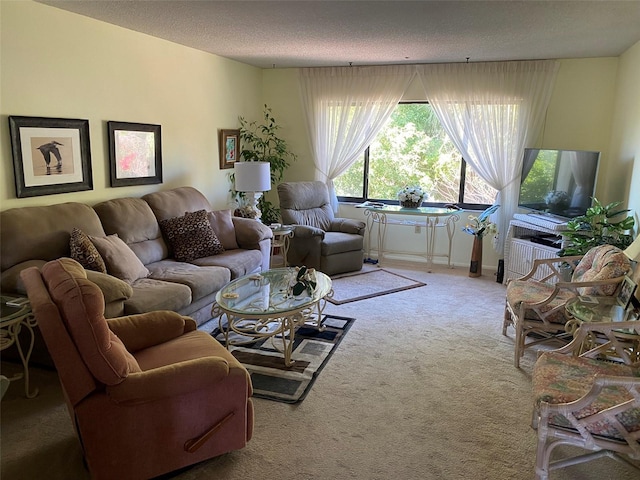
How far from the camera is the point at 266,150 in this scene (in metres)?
6.36

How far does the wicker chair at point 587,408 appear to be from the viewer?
71.7 inches

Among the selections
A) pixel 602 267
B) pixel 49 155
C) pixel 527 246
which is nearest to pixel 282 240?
pixel 49 155

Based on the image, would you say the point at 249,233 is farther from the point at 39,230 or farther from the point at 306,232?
the point at 39,230

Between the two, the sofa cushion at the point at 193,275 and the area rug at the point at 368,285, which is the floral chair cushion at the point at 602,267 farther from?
the sofa cushion at the point at 193,275

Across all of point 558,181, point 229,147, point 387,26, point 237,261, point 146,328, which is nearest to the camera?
point 146,328

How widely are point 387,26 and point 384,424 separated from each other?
2.90 meters

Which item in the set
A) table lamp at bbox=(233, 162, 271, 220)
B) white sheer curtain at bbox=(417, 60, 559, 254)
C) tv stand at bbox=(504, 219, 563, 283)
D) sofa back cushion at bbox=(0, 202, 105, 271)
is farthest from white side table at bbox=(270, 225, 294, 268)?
tv stand at bbox=(504, 219, 563, 283)

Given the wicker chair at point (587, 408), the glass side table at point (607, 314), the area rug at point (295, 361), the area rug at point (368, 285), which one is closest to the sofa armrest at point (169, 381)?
the area rug at point (295, 361)

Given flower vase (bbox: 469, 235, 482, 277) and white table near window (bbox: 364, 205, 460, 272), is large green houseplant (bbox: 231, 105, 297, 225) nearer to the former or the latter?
white table near window (bbox: 364, 205, 460, 272)

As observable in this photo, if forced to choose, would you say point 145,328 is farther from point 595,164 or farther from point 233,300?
point 595,164

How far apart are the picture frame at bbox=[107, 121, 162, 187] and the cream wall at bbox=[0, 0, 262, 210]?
65 mm

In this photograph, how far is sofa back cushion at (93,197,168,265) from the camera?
3742 mm

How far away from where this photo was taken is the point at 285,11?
3.21 m

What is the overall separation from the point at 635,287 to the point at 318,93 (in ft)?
14.6
